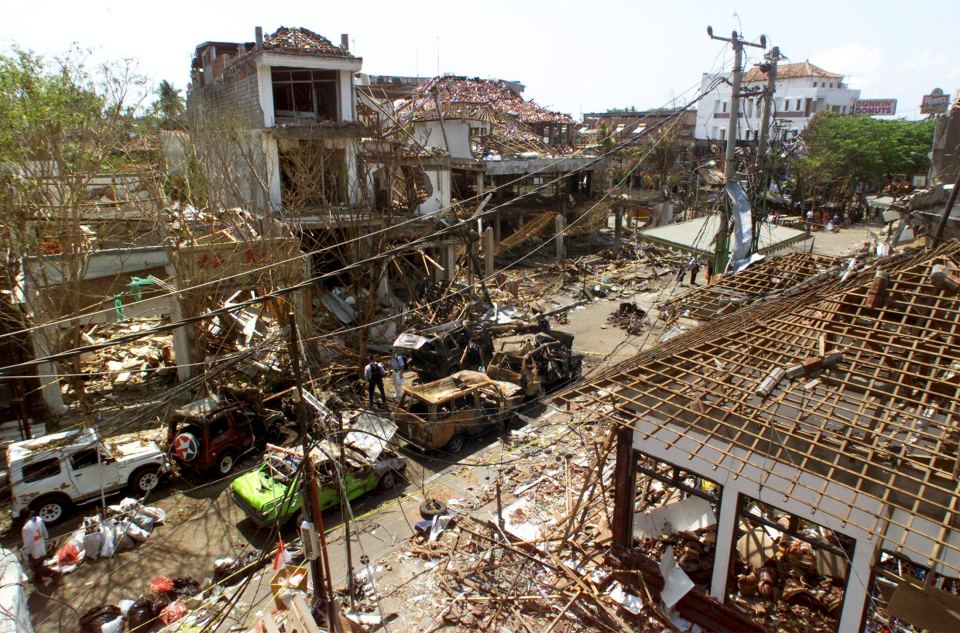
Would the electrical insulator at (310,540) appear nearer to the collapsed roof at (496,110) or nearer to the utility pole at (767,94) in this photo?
the utility pole at (767,94)

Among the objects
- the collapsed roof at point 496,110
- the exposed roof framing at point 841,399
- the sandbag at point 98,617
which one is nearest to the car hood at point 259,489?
the sandbag at point 98,617

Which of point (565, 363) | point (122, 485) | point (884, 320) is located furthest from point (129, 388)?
point (884, 320)

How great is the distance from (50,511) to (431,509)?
8.08 meters

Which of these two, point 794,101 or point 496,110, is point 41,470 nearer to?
point 496,110

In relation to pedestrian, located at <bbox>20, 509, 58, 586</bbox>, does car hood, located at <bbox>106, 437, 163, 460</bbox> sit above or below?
above

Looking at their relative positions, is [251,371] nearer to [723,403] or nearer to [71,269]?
[71,269]

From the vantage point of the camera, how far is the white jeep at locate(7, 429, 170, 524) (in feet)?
39.2

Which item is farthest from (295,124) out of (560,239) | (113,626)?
(113,626)

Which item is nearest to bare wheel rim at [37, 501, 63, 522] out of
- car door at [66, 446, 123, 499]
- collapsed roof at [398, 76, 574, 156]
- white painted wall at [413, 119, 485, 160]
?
car door at [66, 446, 123, 499]

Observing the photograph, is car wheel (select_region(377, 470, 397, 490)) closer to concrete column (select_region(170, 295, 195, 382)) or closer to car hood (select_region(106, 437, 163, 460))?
car hood (select_region(106, 437, 163, 460))

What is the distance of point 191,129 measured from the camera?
2184 cm

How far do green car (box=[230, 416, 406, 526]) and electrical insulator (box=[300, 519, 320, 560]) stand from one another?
12.2 feet

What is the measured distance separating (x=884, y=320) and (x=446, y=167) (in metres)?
19.1

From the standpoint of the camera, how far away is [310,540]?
7539 millimetres
